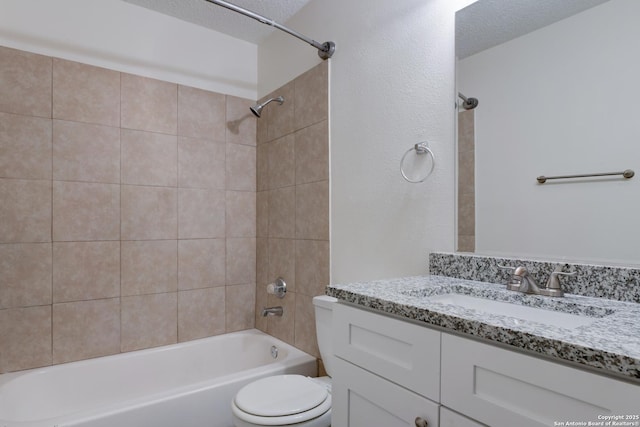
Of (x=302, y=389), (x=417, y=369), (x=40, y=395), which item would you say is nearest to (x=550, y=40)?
(x=417, y=369)

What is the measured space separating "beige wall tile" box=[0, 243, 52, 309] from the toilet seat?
1296 millimetres

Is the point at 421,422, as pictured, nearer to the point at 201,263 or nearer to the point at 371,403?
the point at 371,403

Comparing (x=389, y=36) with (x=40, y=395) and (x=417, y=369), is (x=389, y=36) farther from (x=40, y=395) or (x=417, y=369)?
(x=40, y=395)

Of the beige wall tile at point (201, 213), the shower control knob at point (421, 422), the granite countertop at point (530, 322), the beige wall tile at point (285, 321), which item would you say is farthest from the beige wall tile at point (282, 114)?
the shower control knob at point (421, 422)

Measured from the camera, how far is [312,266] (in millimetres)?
2182

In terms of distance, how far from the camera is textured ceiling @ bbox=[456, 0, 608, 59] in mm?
1187

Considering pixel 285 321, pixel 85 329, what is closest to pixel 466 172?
pixel 285 321

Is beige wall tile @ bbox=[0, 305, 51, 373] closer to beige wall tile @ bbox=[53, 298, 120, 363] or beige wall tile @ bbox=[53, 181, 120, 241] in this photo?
beige wall tile @ bbox=[53, 298, 120, 363]

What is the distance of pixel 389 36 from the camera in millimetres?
1710

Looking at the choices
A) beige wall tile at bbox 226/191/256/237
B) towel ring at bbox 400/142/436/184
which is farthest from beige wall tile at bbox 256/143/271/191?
towel ring at bbox 400/142/436/184

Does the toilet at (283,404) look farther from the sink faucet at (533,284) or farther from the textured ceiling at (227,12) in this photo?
the textured ceiling at (227,12)

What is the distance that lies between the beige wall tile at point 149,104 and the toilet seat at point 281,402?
166 cm

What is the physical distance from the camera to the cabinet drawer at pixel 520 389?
0.61m

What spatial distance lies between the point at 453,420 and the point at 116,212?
6.87ft
